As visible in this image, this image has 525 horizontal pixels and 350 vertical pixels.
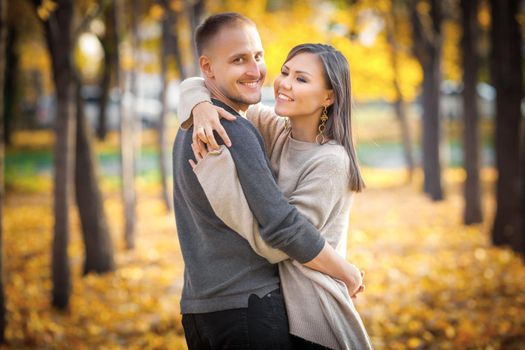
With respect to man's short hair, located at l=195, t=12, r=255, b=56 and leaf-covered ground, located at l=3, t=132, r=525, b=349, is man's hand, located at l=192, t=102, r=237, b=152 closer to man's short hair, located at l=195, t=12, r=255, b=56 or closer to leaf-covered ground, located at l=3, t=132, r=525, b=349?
man's short hair, located at l=195, t=12, r=255, b=56

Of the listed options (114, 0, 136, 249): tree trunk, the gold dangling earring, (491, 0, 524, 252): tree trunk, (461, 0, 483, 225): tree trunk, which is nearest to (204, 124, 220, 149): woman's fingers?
the gold dangling earring

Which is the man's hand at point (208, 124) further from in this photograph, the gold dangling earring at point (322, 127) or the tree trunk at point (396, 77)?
the tree trunk at point (396, 77)

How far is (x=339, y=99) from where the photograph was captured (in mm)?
2582

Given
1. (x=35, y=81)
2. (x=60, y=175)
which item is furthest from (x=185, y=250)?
(x=35, y=81)

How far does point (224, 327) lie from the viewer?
2.38m

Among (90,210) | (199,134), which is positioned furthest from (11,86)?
(199,134)

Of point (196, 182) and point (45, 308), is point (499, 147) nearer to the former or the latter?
point (45, 308)

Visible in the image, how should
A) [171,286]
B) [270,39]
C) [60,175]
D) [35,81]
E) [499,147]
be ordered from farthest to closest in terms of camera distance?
[35,81] < [270,39] < [499,147] < [171,286] < [60,175]

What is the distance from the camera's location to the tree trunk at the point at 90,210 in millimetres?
8266

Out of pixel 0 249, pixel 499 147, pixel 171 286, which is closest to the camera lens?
pixel 0 249

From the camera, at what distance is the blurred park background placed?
628 cm

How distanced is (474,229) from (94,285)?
649cm

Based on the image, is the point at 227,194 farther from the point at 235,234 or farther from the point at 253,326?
the point at 253,326

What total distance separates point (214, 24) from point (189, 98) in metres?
0.31
